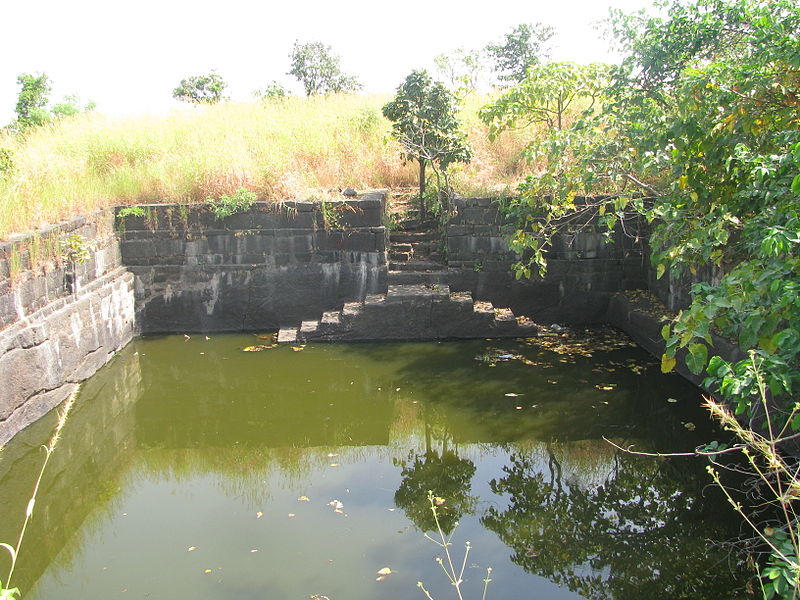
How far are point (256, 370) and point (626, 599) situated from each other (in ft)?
17.4

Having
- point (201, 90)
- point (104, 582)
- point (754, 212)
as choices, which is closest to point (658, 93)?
point (754, 212)

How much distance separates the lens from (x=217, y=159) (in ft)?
34.8

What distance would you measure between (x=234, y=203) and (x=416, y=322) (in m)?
3.08

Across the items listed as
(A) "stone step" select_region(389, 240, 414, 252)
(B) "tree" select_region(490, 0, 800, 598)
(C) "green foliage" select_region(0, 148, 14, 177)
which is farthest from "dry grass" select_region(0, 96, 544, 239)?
(B) "tree" select_region(490, 0, 800, 598)

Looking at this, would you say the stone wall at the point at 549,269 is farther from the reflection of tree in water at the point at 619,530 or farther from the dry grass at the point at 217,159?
the reflection of tree in water at the point at 619,530

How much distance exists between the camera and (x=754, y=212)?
579 cm

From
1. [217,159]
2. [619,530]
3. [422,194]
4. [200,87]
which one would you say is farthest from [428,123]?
[200,87]

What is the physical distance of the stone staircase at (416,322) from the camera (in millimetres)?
9195

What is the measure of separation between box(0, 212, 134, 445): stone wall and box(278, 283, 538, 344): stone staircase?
2.27 metres

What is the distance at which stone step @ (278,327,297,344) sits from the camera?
9.23 metres

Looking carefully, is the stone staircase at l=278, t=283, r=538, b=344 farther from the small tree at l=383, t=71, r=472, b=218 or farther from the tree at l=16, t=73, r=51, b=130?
the tree at l=16, t=73, r=51, b=130

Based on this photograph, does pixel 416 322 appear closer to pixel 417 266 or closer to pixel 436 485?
pixel 417 266

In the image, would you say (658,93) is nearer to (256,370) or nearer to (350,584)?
(256,370)

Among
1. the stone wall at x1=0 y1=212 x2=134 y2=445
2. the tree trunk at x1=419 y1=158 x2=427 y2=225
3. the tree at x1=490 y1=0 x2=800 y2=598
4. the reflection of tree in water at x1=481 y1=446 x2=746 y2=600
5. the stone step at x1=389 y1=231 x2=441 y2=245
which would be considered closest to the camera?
the tree at x1=490 y1=0 x2=800 y2=598
